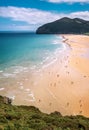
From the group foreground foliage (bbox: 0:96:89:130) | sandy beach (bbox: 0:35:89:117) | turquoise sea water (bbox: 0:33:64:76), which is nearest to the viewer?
foreground foliage (bbox: 0:96:89:130)

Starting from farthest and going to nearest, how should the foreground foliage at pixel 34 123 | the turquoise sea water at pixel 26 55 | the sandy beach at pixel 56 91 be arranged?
1. the turquoise sea water at pixel 26 55
2. the sandy beach at pixel 56 91
3. the foreground foliage at pixel 34 123

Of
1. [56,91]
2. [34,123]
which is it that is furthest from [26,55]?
[34,123]

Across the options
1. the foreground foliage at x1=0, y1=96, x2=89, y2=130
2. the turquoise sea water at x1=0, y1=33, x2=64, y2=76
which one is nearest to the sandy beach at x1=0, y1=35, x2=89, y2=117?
the turquoise sea water at x1=0, y1=33, x2=64, y2=76

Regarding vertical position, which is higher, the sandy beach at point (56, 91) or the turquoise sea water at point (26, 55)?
the turquoise sea water at point (26, 55)

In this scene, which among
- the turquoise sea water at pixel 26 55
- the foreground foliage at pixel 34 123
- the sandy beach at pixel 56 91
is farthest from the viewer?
the turquoise sea water at pixel 26 55

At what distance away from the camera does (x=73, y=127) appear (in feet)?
38.6

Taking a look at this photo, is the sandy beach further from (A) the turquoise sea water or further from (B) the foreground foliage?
(B) the foreground foliage

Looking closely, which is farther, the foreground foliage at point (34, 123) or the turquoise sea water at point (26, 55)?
the turquoise sea water at point (26, 55)

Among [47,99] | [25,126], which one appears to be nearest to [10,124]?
[25,126]

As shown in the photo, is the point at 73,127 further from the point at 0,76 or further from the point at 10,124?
the point at 0,76

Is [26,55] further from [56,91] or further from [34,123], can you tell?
[34,123]

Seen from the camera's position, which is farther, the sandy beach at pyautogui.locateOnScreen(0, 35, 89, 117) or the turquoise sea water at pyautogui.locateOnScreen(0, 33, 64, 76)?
the turquoise sea water at pyautogui.locateOnScreen(0, 33, 64, 76)

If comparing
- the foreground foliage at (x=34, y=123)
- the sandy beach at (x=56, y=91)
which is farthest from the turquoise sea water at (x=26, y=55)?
the foreground foliage at (x=34, y=123)

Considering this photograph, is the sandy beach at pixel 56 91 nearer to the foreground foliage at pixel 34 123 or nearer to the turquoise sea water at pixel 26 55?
the turquoise sea water at pixel 26 55
